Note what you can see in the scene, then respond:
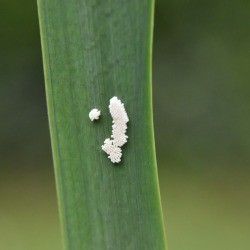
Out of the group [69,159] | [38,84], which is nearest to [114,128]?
[69,159]

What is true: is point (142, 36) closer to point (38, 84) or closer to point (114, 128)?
point (114, 128)

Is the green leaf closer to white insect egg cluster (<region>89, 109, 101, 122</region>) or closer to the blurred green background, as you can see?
white insect egg cluster (<region>89, 109, 101, 122</region>)

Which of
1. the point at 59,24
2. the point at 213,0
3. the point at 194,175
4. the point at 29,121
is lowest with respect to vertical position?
the point at 59,24

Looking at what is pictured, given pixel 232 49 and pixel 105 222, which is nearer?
pixel 105 222

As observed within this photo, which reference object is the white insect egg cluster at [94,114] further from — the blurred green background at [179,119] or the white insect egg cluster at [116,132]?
the blurred green background at [179,119]

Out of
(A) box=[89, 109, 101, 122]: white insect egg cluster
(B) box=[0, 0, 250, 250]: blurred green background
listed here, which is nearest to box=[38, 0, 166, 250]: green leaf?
(A) box=[89, 109, 101, 122]: white insect egg cluster

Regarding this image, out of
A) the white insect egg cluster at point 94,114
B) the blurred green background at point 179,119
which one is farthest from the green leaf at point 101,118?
the blurred green background at point 179,119

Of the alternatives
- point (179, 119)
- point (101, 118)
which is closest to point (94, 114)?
point (101, 118)

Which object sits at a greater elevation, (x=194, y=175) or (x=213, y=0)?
(x=213, y=0)
